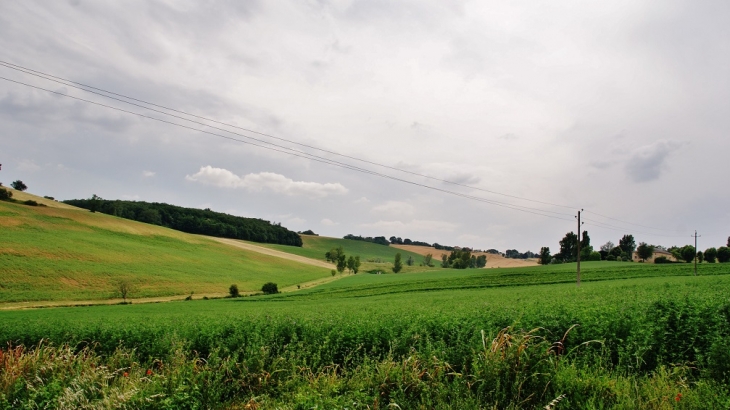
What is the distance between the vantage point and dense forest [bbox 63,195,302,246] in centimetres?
12462

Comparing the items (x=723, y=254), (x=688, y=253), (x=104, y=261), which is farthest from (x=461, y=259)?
(x=104, y=261)

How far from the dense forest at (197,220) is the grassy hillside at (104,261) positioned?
3253 centimetres

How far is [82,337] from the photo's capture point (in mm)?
11195

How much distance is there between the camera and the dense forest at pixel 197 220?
125m

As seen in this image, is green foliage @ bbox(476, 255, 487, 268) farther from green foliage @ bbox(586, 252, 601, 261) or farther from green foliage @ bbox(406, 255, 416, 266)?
green foliage @ bbox(586, 252, 601, 261)

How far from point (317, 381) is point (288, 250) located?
131232 millimetres

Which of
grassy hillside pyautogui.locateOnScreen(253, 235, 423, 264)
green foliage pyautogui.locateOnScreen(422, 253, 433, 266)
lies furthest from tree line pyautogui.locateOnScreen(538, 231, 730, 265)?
grassy hillside pyautogui.locateOnScreen(253, 235, 423, 264)

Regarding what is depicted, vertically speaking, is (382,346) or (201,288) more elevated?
(382,346)

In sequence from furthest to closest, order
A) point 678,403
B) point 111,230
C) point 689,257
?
point 689,257 < point 111,230 < point 678,403

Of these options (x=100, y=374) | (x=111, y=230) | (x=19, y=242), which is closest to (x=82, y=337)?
(x=100, y=374)

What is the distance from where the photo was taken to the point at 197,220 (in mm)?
134000

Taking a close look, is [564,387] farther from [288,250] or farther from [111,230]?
[288,250]

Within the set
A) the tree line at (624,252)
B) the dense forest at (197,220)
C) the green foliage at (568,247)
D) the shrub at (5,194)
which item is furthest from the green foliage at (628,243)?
the shrub at (5,194)

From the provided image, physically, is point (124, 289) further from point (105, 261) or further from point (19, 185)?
point (19, 185)
